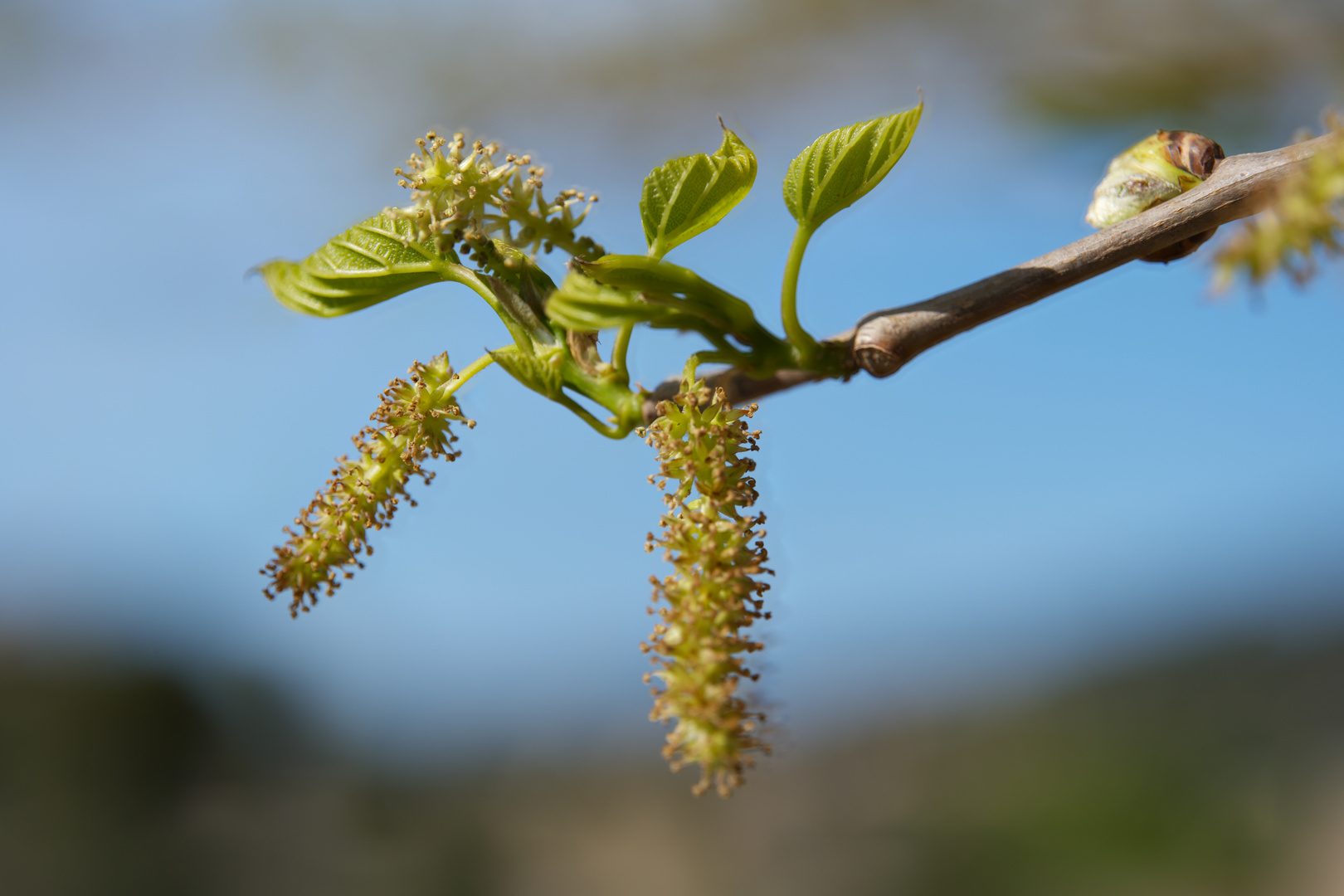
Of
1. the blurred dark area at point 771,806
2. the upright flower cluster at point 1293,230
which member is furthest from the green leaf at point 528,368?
the blurred dark area at point 771,806

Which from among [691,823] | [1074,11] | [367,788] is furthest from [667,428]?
[691,823]

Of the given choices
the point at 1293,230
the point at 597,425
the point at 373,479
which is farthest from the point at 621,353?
the point at 1293,230

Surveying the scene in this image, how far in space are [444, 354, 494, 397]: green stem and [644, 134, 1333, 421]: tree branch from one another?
9 cm

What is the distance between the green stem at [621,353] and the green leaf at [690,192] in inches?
1.8

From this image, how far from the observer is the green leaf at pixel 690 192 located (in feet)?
1.39

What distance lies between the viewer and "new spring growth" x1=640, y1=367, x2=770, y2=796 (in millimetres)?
358

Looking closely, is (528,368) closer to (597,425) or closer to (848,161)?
(597,425)

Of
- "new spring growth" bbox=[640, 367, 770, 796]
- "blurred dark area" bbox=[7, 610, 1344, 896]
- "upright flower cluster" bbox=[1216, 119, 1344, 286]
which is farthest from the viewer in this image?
"blurred dark area" bbox=[7, 610, 1344, 896]

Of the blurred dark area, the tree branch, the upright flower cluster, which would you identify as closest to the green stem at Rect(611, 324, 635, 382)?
the tree branch

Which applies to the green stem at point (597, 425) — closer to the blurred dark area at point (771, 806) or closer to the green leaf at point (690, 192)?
the green leaf at point (690, 192)

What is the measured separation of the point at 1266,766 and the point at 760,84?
3804 mm

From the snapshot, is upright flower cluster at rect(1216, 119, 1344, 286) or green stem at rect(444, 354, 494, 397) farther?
green stem at rect(444, 354, 494, 397)

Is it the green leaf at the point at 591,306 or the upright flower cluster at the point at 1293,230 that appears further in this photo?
the green leaf at the point at 591,306

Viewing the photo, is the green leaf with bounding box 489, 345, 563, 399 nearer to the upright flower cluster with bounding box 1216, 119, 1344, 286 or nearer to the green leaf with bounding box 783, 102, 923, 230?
the green leaf with bounding box 783, 102, 923, 230
